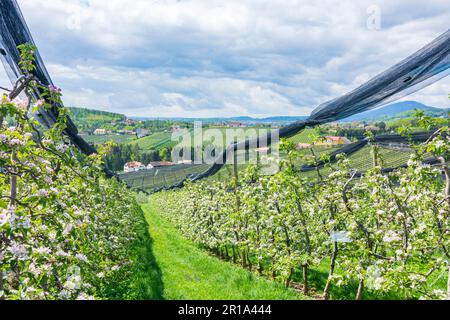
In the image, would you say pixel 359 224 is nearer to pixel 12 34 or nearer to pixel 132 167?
pixel 12 34

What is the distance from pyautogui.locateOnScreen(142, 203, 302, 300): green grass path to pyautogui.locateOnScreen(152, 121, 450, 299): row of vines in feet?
1.38

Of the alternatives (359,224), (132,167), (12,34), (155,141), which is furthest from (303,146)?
(155,141)

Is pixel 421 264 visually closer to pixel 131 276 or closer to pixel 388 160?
pixel 131 276

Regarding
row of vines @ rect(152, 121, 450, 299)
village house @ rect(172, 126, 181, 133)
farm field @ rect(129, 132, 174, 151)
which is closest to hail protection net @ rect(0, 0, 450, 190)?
row of vines @ rect(152, 121, 450, 299)

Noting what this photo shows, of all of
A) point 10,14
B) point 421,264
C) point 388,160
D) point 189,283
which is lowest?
point 189,283

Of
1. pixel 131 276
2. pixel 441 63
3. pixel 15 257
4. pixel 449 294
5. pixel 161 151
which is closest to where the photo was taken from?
pixel 15 257

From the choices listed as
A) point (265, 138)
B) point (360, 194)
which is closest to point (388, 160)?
point (265, 138)

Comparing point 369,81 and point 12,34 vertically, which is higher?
point 12,34

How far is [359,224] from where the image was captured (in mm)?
4156

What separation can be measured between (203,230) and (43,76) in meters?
7.24

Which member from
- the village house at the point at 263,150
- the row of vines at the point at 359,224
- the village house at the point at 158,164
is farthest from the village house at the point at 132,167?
the village house at the point at 263,150

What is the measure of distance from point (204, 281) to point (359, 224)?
3951 mm

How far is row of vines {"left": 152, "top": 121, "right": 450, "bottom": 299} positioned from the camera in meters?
3.47

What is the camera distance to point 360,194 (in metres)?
5.09
